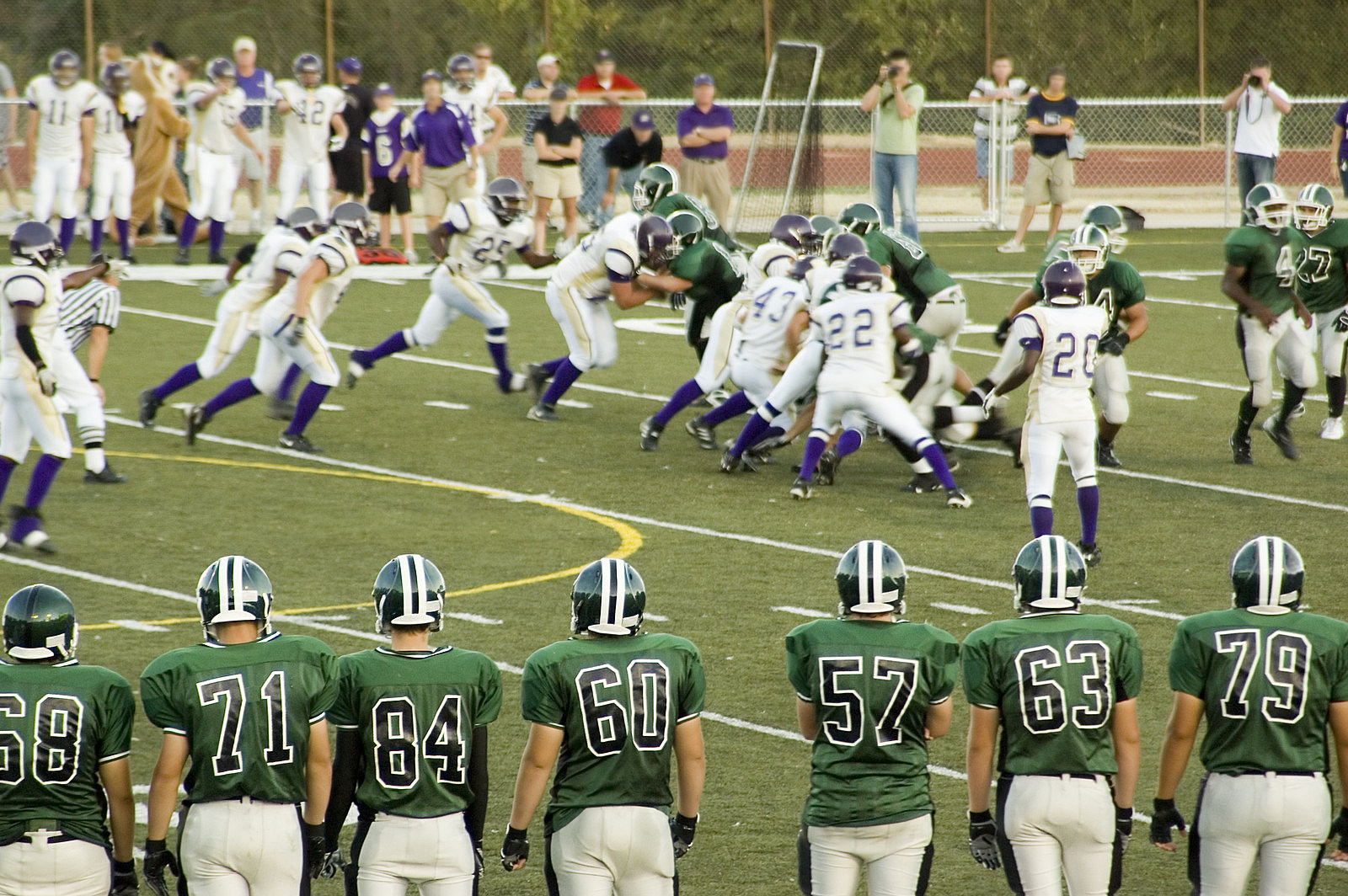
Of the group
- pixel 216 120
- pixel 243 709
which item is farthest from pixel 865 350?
pixel 216 120

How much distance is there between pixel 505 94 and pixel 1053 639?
1779 cm

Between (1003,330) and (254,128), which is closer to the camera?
(1003,330)

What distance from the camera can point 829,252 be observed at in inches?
450

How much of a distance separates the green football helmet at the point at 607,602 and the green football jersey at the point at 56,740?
1.21 metres

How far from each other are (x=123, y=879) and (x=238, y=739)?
0.56m

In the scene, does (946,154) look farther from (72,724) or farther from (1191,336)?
(72,724)

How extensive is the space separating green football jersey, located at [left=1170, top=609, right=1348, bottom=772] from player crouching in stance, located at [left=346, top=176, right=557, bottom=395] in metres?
8.61

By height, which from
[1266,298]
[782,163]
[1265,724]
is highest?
[782,163]

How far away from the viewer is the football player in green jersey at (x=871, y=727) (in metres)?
4.99

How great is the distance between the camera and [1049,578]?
199 inches

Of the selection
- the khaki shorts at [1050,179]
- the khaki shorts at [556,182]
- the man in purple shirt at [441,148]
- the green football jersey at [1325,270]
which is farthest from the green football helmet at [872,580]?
the khaki shorts at [1050,179]

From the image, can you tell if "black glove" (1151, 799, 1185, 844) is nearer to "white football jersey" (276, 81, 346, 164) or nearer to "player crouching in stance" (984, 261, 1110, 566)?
"player crouching in stance" (984, 261, 1110, 566)

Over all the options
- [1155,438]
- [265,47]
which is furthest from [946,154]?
[1155,438]

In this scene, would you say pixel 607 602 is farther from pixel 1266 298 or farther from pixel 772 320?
pixel 1266 298
